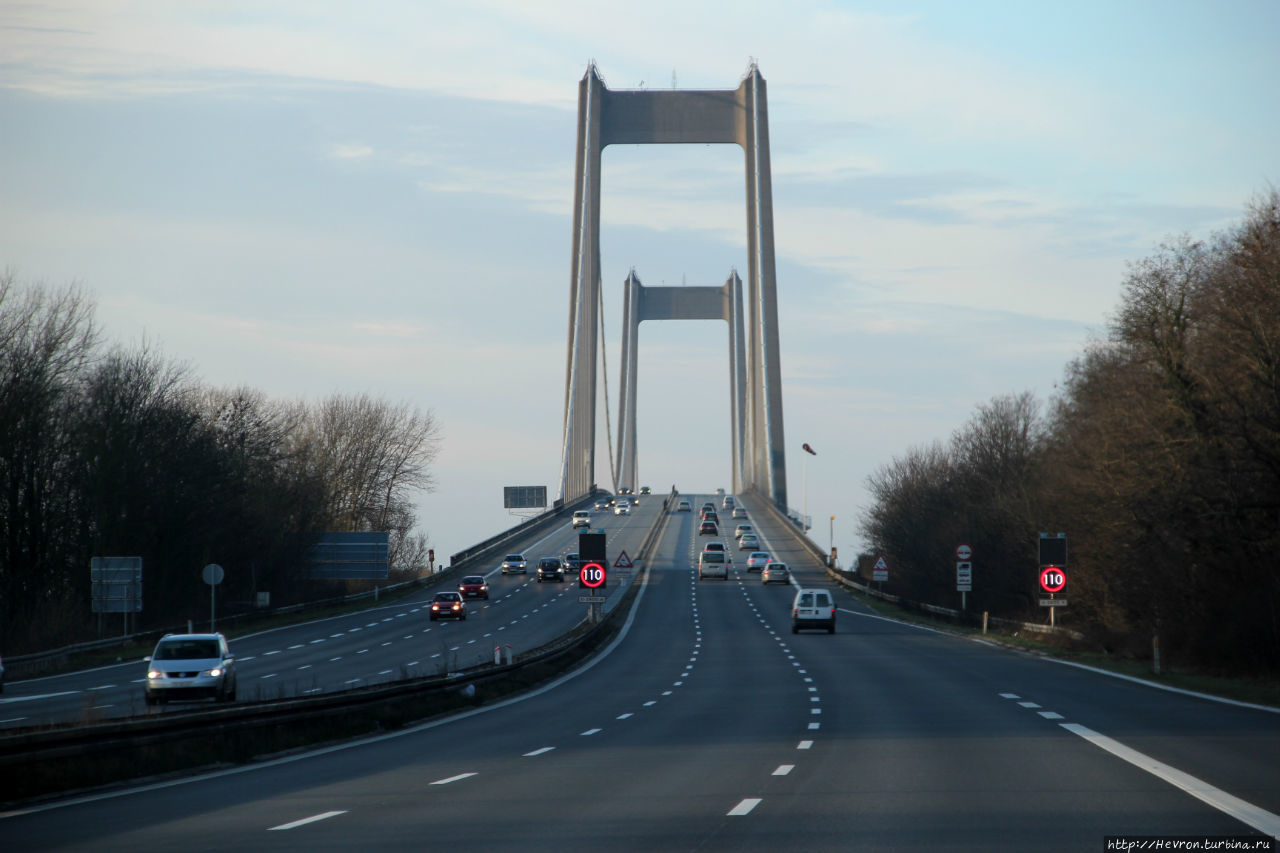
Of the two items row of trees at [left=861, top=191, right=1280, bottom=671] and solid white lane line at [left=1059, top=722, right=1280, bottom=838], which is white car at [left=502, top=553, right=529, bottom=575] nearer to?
row of trees at [left=861, top=191, right=1280, bottom=671]

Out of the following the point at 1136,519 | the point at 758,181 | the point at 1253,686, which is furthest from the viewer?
the point at 758,181

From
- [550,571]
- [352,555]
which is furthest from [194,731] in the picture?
[550,571]

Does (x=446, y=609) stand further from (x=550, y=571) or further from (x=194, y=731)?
(x=194, y=731)

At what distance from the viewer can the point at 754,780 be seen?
13.4 m

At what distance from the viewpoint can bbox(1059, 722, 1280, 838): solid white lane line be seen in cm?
959

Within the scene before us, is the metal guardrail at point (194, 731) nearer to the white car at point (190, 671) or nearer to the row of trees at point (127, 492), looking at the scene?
the white car at point (190, 671)

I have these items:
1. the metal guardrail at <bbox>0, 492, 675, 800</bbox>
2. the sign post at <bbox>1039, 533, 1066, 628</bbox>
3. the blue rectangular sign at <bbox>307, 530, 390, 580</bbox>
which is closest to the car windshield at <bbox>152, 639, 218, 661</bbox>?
the metal guardrail at <bbox>0, 492, 675, 800</bbox>

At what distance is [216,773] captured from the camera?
15969 mm

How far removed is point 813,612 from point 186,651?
1045 inches

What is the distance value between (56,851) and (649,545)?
275 ft

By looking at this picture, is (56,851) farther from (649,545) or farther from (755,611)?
(649,545)

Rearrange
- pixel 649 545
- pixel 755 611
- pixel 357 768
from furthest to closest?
pixel 649 545, pixel 755 611, pixel 357 768

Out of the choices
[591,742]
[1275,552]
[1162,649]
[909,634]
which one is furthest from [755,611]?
[591,742]

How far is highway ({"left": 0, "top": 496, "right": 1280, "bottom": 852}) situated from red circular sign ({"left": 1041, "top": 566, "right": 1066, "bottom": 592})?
1003 cm
